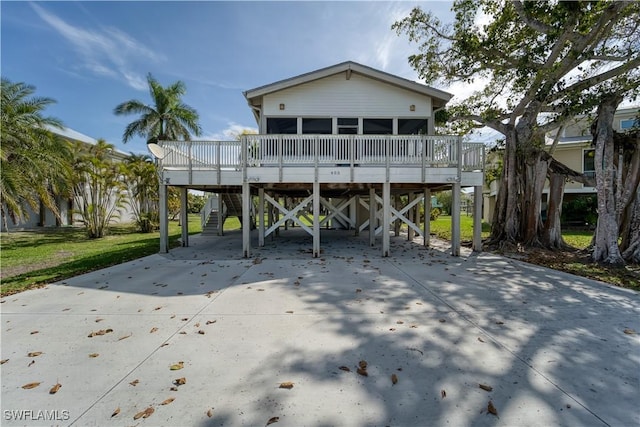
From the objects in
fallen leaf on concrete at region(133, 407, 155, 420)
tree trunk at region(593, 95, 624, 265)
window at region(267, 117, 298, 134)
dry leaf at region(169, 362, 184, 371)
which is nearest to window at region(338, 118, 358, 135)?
window at region(267, 117, 298, 134)

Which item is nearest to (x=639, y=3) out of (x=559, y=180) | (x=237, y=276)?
(x=559, y=180)

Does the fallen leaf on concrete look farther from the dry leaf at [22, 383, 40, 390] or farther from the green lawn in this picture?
the green lawn

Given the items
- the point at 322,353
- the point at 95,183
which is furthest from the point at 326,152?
the point at 95,183

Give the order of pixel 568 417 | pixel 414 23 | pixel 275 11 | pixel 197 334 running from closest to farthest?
1. pixel 568 417
2. pixel 197 334
3. pixel 275 11
4. pixel 414 23

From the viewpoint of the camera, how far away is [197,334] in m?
3.41

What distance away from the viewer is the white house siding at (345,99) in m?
11.0

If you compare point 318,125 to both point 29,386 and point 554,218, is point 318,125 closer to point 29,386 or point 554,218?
point 554,218

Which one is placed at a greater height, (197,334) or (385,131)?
(385,131)

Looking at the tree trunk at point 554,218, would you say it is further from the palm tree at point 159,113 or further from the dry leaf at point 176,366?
the palm tree at point 159,113

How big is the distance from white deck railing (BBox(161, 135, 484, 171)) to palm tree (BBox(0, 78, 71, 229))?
3904 mm

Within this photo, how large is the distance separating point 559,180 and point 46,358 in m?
14.4

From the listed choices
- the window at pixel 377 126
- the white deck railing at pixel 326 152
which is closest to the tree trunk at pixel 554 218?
the white deck railing at pixel 326 152

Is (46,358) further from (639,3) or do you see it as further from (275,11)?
(639,3)

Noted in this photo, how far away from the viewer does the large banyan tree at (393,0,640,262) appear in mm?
8008
